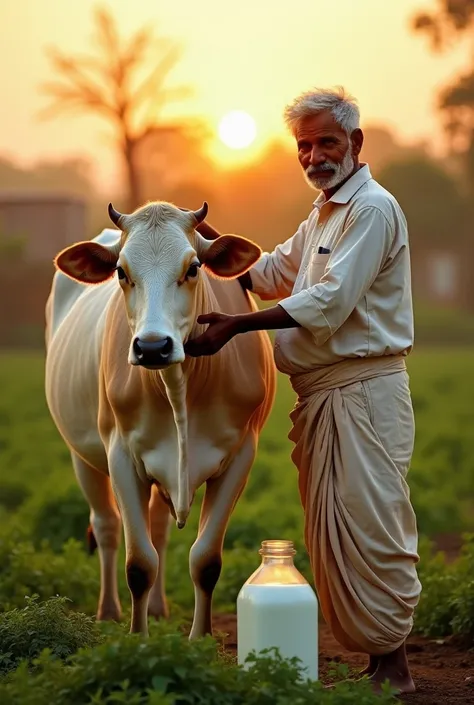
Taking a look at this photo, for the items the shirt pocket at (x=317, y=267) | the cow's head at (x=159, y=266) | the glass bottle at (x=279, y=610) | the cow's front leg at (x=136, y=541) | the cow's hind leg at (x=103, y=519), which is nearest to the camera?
the glass bottle at (x=279, y=610)

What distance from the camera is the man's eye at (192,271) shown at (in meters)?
4.76

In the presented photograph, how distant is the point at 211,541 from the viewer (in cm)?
529

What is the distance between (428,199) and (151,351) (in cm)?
4283

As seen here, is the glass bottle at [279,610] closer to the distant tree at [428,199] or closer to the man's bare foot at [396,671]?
the man's bare foot at [396,671]

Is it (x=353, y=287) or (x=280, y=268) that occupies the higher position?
(x=280, y=268)

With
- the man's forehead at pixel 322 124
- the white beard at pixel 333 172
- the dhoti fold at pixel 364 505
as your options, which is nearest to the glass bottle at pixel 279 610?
the dhoti fold at pixel 364 505

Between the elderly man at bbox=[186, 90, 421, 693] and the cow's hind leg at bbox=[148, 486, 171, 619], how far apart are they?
172cm

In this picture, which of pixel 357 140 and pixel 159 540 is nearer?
pixel 357 140

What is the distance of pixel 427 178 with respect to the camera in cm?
4462

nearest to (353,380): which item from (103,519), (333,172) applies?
(333,172)

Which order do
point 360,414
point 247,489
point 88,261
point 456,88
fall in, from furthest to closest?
point 456,88
point 247,489
point 88,261
point 360,414

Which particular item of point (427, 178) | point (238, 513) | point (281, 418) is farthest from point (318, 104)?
point (427, 178)

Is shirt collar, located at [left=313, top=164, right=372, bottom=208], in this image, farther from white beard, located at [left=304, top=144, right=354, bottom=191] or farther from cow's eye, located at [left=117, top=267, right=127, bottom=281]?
cow's eye, located at [left=117, top=267, right=127, bottom=281]

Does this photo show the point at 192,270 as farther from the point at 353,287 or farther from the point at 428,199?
the point at 428,199
